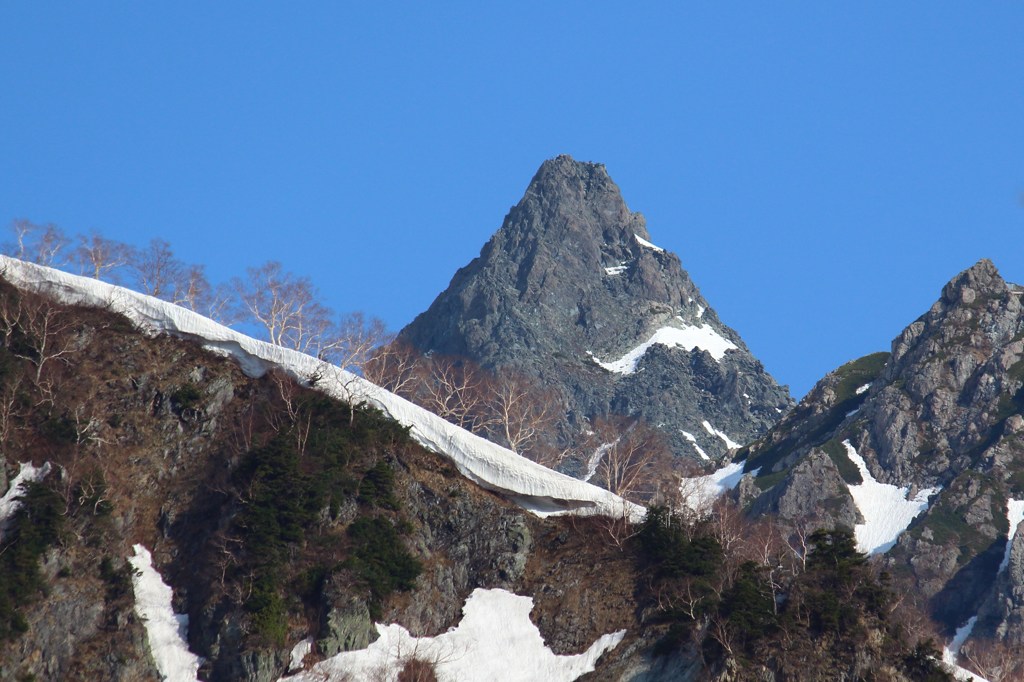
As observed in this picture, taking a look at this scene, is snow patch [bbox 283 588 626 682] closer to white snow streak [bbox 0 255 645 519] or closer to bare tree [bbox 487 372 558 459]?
white snow streak [bbox 0 255 645 519]

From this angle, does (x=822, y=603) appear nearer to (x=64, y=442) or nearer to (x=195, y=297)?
(x=64, y=442)

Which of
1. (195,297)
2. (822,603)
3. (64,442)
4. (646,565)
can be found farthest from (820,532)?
(195,297)

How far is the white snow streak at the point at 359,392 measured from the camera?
231 feet

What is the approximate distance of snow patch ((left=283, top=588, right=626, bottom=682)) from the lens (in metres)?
59.7

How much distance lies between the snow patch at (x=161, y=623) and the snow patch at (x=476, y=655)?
4723mm

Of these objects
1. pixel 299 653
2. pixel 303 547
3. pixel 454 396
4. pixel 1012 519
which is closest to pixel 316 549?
pixel 303 547

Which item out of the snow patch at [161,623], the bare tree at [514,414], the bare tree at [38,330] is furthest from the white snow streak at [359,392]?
the snow patch at [161,623]

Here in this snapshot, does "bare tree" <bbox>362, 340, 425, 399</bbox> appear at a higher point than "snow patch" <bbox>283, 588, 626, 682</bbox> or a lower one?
higher

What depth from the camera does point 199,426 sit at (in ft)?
228

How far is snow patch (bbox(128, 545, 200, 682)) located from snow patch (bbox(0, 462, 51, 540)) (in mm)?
5403

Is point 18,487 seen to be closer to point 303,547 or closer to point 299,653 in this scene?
point 303,547

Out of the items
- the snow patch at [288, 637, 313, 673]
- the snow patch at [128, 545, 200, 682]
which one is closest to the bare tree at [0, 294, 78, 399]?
the snow patch at [128, 545, 200, 682]

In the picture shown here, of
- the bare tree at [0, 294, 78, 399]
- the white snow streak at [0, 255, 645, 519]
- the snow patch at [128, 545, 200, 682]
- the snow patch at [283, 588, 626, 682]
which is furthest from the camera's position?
the white snow streak at [0, 255, 645, 519]

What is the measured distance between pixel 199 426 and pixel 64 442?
674 cm
